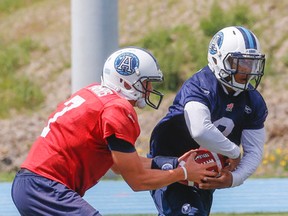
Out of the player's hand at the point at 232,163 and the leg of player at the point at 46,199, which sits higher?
the leg of player at the point at 46,199

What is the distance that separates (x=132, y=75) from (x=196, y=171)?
76 centimetres

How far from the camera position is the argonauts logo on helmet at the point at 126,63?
219 inches

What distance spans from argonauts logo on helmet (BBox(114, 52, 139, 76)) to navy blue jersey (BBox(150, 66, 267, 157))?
628 mm

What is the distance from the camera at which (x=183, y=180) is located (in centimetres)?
583

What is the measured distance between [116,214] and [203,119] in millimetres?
3314

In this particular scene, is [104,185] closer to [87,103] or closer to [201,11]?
[87,103]

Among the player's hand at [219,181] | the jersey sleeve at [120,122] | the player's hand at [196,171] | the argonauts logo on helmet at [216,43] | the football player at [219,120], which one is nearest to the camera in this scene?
the jersey sleeve at [120,122]

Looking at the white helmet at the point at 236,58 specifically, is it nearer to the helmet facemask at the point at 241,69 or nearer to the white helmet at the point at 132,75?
the helmet facemask at the point at 241,69

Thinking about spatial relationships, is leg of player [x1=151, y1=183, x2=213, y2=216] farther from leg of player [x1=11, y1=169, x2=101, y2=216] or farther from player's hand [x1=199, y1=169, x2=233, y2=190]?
leg of player [x1=11, y1=169, x2=101, y2=216]

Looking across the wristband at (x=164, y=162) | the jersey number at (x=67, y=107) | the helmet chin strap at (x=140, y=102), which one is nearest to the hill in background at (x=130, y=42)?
the wristband at (x=164, y=162)

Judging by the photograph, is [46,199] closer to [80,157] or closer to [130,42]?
[80,157]

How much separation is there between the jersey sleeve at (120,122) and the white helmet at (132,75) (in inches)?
11.1

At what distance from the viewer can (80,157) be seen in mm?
5316

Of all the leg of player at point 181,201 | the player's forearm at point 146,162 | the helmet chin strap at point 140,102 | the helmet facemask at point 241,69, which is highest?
the helmet facemask at point 241,69
